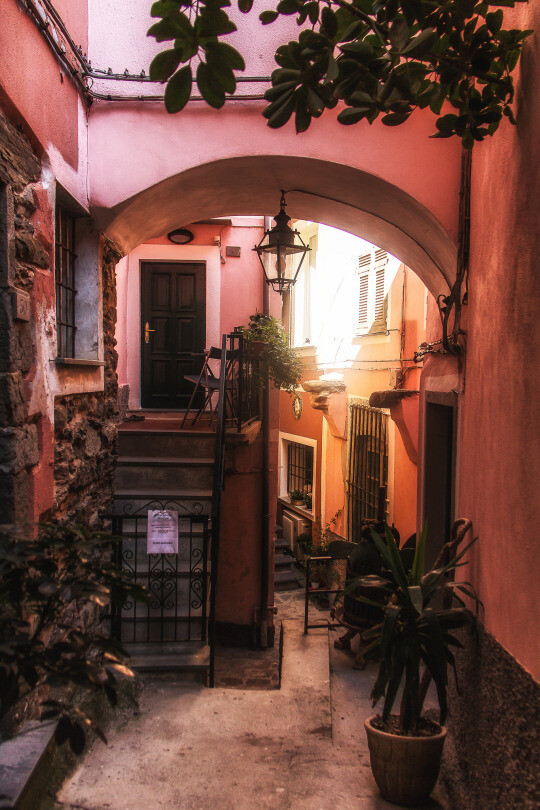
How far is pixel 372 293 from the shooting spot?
9203 millimetres

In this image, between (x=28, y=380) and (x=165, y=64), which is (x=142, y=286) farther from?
(x=165, y=64)

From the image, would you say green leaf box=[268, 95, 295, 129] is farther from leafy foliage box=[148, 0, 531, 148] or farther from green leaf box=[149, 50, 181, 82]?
green leaf box=[149, 50, 181, 82]

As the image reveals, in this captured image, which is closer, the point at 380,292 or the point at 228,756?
the point at 228,756

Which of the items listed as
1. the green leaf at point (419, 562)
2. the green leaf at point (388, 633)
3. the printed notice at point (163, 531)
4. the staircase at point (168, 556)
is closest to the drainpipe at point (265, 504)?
the staircase at point (168, 556)

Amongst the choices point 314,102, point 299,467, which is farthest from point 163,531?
point 299,467

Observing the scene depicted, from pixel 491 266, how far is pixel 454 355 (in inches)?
38.5

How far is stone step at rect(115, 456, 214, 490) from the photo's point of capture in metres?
5.87

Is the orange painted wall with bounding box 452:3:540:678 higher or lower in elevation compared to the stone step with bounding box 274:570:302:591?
higher

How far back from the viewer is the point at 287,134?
4625 millimetres

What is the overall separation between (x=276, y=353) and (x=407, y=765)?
15.1 feet

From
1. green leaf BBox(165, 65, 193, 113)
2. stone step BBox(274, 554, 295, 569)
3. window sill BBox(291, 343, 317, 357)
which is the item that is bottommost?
stone step BBox(274, 554, 295, 569)

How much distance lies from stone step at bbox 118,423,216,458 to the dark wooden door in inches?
120

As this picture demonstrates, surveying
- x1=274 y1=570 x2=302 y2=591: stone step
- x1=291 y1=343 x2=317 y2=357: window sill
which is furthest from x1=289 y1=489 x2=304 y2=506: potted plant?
x1=291 y1=343 x2=317 y2=357: window sill

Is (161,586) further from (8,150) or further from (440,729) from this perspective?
(8,150)
